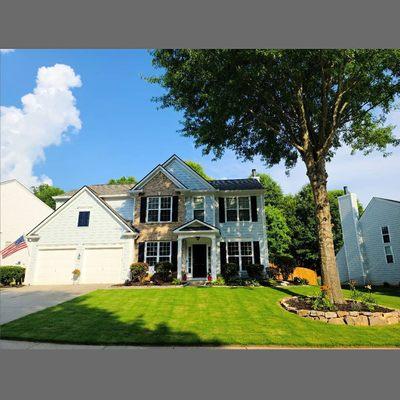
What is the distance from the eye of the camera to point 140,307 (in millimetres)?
10539

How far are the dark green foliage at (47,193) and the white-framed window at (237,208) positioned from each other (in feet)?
132

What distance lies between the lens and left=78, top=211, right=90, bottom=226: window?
19688 mm

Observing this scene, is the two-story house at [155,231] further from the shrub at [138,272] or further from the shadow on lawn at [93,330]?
the shadow on lawn at [93,330]

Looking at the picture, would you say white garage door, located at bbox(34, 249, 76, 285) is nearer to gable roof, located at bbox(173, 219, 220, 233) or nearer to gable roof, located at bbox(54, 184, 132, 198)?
gable roof, located at bbox(54, 184, 132, 198)

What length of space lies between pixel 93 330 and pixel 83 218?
1333cm

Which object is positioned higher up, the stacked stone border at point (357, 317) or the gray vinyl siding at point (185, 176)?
the gray vinyl siding at point (185, 176)

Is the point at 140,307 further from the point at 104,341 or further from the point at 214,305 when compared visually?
the point at 104,341

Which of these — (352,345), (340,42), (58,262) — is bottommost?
(352,345)

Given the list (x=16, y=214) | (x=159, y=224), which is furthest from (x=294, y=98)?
(x=16, y=214)

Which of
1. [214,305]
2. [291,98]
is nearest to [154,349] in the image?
[214,305]

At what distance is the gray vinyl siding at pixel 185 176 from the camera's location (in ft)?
69.3

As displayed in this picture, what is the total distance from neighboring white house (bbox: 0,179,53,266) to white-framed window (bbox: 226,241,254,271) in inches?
689

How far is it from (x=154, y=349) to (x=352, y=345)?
16.4 ft

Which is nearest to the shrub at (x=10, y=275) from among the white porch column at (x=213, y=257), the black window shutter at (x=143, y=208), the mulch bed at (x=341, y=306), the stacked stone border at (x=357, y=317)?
the black window shutter at (x=143, y=208)
